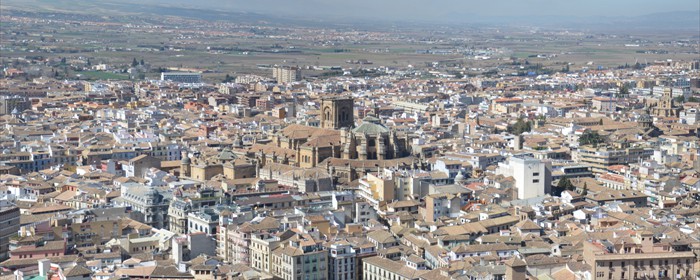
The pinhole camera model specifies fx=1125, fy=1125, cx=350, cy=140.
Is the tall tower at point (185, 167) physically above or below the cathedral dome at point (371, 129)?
below

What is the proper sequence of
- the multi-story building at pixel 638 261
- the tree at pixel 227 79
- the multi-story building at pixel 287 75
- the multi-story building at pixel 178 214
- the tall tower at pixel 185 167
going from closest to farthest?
the multi-story building at pixel 638 261, the multi-story building at pixel 178 214, the tall tower at pixel 185 167, the tree at pixel 227 79, the multi-story building at pixel 287 75

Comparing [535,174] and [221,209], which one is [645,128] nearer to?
[535,174]

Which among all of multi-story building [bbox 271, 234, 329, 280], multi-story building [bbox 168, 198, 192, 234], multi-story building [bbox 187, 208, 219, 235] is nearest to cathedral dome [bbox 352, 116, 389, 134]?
multi-story building [bbox 168, 198, 192, 234]

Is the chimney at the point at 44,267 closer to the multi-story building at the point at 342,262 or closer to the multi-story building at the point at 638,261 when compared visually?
the multi-story building at the point at 342,262

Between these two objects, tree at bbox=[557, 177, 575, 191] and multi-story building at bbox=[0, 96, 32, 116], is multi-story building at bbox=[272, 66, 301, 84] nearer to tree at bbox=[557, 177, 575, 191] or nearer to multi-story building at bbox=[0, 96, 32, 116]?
multi-story building at bbox=[0, 96, 32, 116]

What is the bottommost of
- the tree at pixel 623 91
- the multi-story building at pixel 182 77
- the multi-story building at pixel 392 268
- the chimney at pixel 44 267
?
the multi-story building at pixel 182 77

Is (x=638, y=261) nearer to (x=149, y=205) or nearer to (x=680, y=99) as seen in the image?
(x=149, y=205)

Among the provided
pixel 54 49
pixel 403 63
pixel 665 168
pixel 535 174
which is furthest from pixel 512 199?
pixel 54 49

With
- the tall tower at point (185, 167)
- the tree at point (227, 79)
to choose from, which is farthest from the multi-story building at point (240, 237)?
the tree at point (227, 79)
